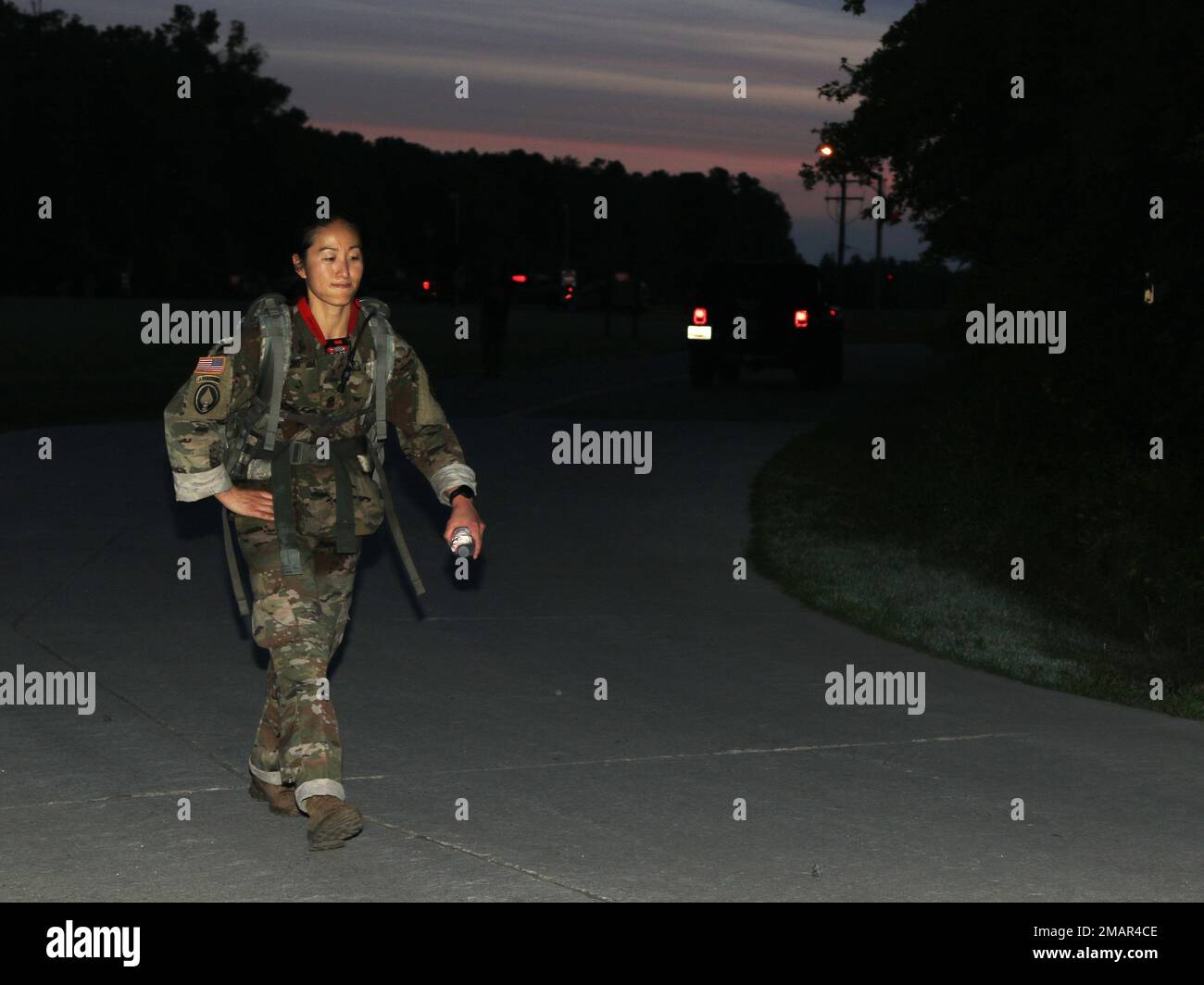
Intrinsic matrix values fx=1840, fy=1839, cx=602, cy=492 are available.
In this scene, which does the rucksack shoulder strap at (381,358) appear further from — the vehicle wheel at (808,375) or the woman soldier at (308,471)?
the vehicle wheel at (808,375)

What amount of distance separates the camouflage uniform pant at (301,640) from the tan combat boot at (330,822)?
0.03 m

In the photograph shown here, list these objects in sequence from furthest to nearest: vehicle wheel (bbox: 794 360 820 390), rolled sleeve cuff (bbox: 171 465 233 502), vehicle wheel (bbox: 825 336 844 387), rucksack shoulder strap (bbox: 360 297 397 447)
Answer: vehicle wheel (bbox: 825 336 844 387) < vehicle wheel (bbox: 794 360 820 390) < rucksack shoulder strap (bbox: 360 297 397 447) < rolled sleeve cuff (bbox: 171 465 233 502)

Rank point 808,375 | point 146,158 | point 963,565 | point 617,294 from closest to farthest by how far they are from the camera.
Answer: point 963,565 → point 808,375 → point 617,294 → point 146,158

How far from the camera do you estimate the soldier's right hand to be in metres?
5.54

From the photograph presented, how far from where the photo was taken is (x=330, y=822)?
558 centimetres

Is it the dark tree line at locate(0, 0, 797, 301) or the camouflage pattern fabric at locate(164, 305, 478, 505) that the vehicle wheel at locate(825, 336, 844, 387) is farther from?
the dark tree line at locate(0, 0, 797, 301)

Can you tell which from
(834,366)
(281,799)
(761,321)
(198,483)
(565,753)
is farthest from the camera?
(834,366)

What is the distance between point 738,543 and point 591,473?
14.5ft

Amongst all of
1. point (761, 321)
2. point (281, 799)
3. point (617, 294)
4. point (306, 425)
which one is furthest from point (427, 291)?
point (306, 425)

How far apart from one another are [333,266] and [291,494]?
70cm

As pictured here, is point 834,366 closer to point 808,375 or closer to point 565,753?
point 808,375

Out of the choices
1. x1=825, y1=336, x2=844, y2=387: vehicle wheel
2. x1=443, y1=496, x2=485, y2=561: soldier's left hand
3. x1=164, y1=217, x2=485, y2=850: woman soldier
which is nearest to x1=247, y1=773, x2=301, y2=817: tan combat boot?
x1=164, y1=217, x2=485, y2=850: woman soldier

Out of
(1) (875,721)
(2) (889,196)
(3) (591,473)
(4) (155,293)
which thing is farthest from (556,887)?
(4) (155,293)

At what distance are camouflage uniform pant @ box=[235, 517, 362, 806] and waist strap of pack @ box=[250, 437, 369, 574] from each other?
0.21 feet
